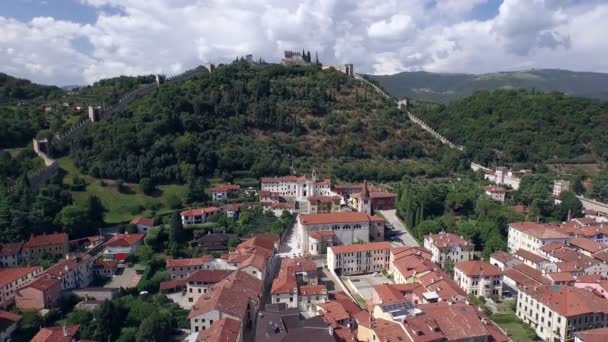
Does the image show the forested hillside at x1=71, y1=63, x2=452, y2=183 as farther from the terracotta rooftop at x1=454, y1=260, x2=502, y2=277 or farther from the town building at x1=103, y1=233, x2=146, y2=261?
the terracotta rooftop at x1=454, y1=260, x2=502, y2=277

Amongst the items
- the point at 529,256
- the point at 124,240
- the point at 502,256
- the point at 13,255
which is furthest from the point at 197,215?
the point at 529,256

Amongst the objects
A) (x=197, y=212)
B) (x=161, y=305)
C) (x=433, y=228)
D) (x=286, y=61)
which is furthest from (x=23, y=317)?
(x=286, y=61)

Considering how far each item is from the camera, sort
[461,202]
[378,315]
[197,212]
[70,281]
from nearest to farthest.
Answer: [378,315] → [70,281] → [197,212] → [461,202]

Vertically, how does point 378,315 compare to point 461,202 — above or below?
below

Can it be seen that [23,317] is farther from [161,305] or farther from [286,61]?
[286,61]

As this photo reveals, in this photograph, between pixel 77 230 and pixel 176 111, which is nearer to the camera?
pixel 77 230

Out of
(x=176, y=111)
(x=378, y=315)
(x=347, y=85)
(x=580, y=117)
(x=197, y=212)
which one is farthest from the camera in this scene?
(x=347, y=85)

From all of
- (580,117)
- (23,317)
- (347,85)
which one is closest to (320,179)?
(23,317)

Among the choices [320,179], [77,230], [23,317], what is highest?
[320,179]
